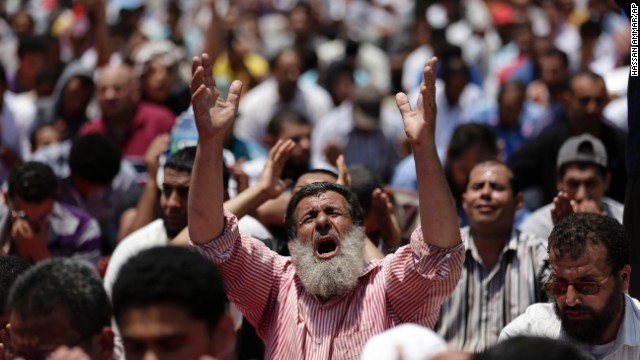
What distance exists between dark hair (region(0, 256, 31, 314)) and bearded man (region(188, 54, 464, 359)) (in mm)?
691

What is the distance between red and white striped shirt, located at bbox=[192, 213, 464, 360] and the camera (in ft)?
16.6

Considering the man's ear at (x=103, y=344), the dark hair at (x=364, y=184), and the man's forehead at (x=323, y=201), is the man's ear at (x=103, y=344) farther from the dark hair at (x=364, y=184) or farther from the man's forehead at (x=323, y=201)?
the dark hair at (x=364, y=184)

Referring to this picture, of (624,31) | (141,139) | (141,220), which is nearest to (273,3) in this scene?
(624,31)

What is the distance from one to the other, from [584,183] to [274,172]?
2.03 m

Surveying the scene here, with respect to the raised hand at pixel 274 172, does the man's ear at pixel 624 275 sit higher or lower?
higher

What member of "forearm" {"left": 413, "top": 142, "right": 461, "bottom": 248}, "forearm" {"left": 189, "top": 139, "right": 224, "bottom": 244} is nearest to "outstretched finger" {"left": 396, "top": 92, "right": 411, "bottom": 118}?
"forearm" {"left": 413, "top": 142, "right": 461, "bottom": 248}

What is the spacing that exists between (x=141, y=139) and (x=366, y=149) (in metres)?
2.02

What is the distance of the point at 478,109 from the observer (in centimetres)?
1196

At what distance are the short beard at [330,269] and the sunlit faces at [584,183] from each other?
7.86ft

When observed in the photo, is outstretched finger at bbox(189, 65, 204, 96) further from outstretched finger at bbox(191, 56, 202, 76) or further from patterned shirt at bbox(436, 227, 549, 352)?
patterned shirt at bbox(436, 227, 549, 352)

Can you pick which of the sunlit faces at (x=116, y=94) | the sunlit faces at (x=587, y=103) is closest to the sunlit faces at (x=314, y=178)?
the sunlit faces at (x=587, y=103)

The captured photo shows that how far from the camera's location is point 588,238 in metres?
5.37

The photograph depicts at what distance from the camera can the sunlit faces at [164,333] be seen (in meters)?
3.63

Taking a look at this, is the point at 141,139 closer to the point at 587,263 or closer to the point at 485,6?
the point at 587,263
